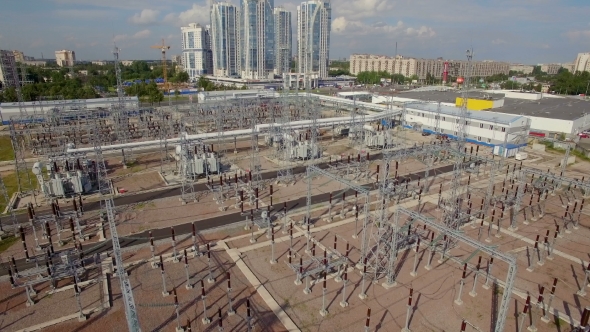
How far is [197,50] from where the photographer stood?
17275 centimetres

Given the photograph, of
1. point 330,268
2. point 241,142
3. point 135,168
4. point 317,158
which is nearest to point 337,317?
point 330,268

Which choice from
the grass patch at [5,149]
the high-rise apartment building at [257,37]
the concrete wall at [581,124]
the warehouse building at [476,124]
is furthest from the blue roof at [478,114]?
the high-rise apartment building at [257,37]

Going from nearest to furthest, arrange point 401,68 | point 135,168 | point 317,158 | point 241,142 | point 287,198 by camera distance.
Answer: point 287,198
point 135,168
point 317,158
point 241,142
point 401,68

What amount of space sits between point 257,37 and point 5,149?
342ft

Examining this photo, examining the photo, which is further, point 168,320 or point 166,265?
point 166,265

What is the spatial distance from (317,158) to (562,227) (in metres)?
26.5

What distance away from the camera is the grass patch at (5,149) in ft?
156

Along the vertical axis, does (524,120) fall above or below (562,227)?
above

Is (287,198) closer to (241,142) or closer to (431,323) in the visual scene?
(431,323)

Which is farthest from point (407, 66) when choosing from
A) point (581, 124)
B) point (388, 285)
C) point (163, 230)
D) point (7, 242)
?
point (7, 242)

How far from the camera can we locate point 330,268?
73.5ft

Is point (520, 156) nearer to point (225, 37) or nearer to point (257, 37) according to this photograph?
point (257, 37)

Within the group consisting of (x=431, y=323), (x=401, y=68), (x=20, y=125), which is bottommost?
(x=431, y=323)

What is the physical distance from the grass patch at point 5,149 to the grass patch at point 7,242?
26.7 m
